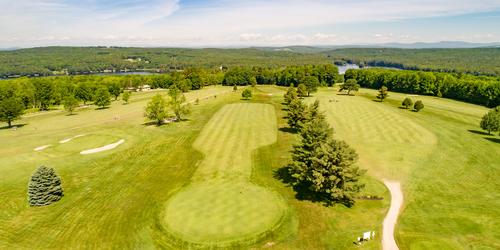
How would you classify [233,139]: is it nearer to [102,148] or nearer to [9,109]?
[102,148]

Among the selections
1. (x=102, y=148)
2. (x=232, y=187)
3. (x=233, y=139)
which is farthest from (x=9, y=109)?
(x=232, y=187)

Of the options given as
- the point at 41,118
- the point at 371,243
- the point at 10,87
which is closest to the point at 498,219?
the point at 371,243

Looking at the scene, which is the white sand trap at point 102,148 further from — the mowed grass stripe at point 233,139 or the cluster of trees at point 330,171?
the cluster of trees at point 330,171

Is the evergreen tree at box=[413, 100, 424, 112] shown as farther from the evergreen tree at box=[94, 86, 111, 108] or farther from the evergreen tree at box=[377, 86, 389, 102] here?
the evergreen tree at box=[94, 86, 111, 108]

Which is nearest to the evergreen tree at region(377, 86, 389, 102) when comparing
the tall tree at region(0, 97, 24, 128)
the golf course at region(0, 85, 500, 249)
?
the golf course at region(0, 85, 500, 249)

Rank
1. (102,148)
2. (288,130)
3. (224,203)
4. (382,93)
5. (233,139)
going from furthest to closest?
(382,93)
(288,130)
(233,139)
(102,148)
(224,203)
